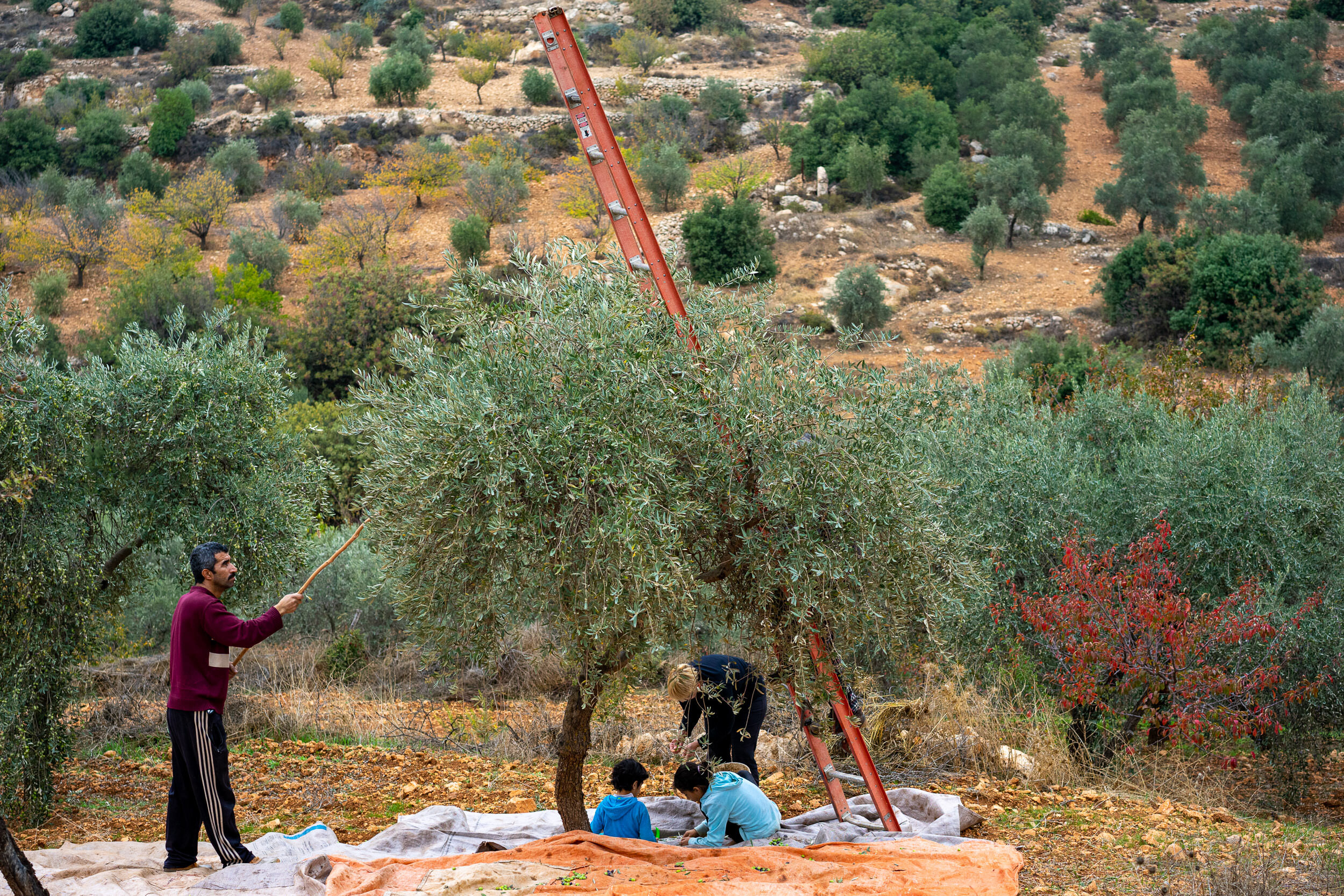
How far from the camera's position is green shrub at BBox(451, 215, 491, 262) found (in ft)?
97.5

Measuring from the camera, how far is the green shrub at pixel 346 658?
39.0ft

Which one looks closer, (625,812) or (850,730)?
(625,812)

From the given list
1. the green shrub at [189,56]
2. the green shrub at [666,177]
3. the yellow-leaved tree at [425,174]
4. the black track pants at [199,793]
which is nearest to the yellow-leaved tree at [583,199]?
the green shrub at [666,177]

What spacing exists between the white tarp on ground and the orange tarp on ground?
0.97ft

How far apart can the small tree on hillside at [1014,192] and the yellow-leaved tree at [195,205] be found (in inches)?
974

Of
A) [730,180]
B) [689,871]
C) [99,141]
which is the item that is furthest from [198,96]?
[689,871]

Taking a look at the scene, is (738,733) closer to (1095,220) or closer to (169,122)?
(1095,220)

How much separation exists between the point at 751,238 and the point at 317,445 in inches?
532

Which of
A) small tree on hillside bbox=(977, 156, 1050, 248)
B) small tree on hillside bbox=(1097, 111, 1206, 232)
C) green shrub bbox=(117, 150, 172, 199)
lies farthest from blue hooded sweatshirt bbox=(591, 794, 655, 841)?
green shrub bbox=(117, 150, 172, 199)

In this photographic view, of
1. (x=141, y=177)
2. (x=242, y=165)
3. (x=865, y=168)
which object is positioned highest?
(x=242, y=165)

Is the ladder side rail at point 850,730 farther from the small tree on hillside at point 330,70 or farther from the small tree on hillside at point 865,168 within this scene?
the small tree on hillside at point 330,70

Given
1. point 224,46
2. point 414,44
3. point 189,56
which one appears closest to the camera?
point 189,56

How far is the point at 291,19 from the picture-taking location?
51.6 m

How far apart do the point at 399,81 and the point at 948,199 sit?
79.1 ft
